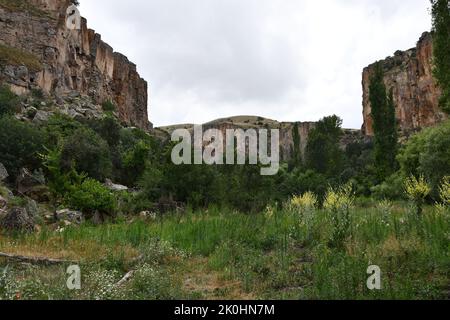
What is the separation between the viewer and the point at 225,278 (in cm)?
646

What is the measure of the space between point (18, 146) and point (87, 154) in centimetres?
334

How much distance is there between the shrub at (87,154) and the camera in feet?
76.0

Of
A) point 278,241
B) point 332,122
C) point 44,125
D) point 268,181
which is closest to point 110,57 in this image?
point 332,122

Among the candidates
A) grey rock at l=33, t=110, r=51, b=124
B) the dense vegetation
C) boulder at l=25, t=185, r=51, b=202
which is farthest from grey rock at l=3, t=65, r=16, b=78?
the dense vegetation

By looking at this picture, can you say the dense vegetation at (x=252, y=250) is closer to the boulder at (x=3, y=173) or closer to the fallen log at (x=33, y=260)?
the fallen log at (x=33, y=260)

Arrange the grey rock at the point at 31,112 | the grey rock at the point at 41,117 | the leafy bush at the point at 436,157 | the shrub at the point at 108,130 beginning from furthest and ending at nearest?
the shrub at the point at 108,130, the grey rock at the point at 31,112, the grey rock at the point at 41,117, the leafy bush at the point at 436,157

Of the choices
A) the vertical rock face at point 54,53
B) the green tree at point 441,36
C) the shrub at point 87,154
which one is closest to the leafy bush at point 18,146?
the shrub at point 87,154

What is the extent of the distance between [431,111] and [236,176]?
48.1 m

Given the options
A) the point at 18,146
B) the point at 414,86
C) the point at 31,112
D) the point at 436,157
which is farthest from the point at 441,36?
the point at 414,86

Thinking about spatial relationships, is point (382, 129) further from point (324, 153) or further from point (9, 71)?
point (9, 71)

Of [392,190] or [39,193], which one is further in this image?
[392,190]

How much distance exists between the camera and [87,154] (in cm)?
2372

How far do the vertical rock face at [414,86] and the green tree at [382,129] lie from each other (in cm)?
2467

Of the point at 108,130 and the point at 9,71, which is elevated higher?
the point at 9,71
